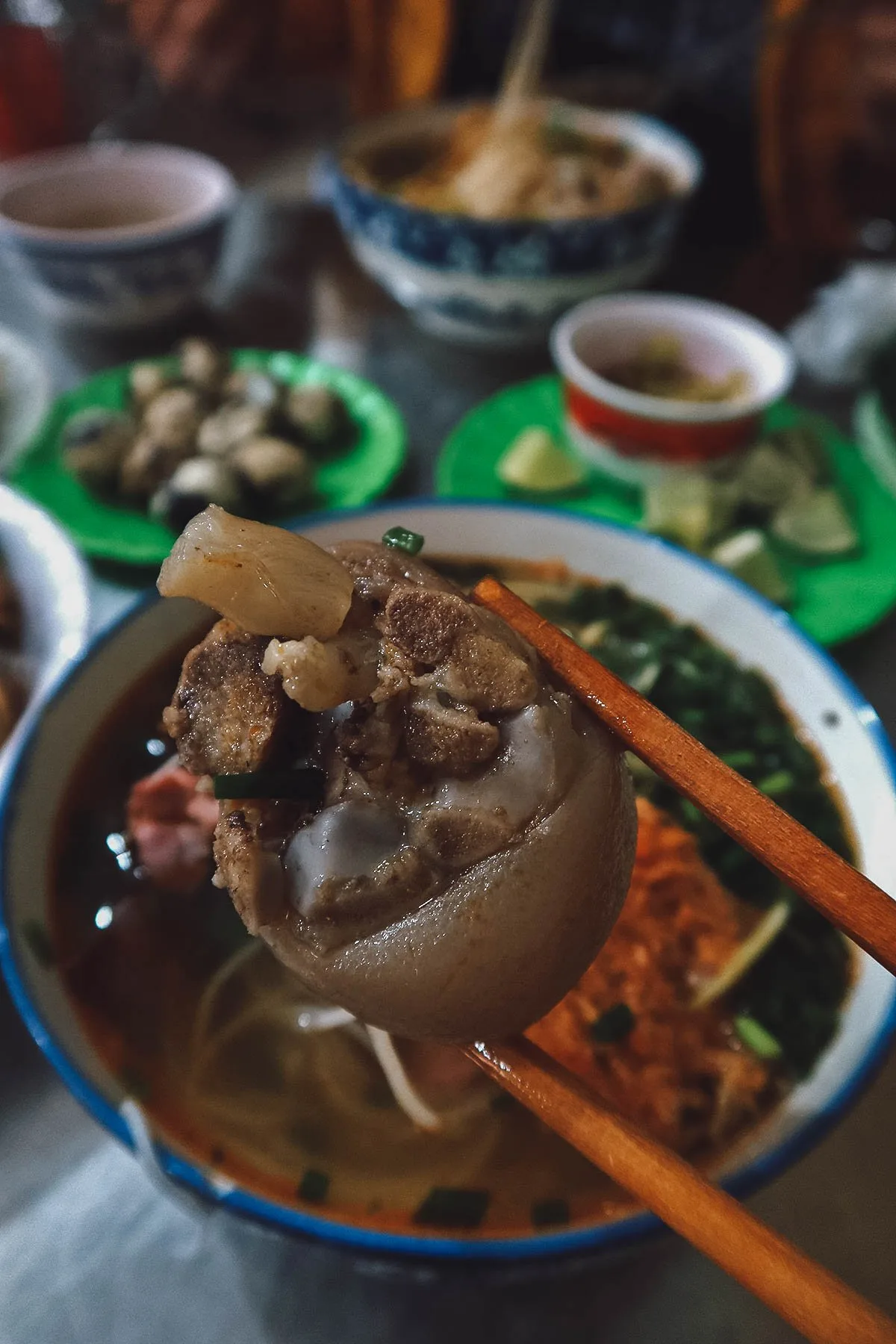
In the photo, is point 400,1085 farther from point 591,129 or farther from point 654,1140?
point 591,129

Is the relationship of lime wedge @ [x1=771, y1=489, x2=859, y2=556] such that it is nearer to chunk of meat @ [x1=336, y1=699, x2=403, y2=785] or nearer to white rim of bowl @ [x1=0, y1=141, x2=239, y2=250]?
chunk of meat @ [x1=336, y1=699, x2=403, y2=785]

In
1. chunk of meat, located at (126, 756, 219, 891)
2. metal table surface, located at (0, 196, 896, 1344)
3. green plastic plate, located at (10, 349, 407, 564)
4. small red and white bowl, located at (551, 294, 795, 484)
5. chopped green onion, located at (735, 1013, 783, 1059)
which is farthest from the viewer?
small red and white bowl, located at (551, 294, 795, 484)

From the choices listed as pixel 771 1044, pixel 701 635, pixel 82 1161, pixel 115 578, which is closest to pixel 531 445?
pixel 701 635

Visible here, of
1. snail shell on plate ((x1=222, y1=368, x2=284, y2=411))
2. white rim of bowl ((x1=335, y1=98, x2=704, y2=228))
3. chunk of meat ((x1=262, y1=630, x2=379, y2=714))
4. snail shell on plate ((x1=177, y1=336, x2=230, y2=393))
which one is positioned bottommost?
snail shell on plate ((x1=222, y1=368, x2=284, y2=411))

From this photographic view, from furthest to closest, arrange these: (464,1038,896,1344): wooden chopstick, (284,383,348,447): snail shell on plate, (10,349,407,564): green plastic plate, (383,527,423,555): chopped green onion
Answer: (284,383,348,447): snail shell on plate < (10,349,407,564): green plastic plate < (383,527,423,555): chopped green onion < (464,1038,896,1344): wooden chopstick

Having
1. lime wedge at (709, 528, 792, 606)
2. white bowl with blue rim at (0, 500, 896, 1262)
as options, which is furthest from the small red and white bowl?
white bowl with blue rim at (0, 500, 896, 1262)

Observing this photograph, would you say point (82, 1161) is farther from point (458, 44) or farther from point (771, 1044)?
point (458, 44)

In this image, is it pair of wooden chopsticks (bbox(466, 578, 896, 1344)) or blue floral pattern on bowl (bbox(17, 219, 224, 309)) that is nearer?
pair of wooden chopsticks (bbox(466, 578, 896, 1344))
